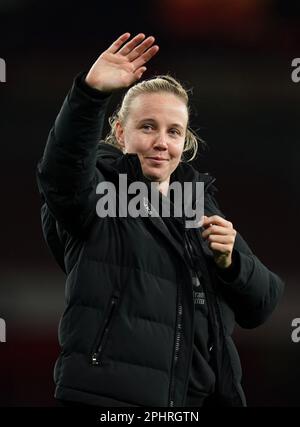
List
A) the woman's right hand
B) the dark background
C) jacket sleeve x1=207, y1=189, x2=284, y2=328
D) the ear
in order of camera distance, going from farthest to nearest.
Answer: the dark background → the ear → jacket sleeve x1=207, y1=189, x2=284, y2=328 → the woman's right hand

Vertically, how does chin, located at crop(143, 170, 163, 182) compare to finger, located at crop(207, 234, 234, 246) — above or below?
above

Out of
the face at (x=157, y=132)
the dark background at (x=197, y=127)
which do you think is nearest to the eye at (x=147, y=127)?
the face at (x=157, y=132)

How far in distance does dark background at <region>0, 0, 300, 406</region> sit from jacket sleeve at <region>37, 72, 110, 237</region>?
3.06 ft

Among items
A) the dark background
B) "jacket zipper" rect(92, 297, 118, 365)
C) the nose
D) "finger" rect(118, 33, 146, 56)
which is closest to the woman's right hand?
"finger" rect(118, 33, 146, 56)

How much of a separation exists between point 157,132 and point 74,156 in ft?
0.74

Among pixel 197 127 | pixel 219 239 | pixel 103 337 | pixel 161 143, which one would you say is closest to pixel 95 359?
pixel 103 337

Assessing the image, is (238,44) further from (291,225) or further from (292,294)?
(292,294)

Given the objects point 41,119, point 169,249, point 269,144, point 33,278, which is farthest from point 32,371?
point 169,249

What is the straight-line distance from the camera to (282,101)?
220cm

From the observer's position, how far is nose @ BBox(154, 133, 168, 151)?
4.18 ft

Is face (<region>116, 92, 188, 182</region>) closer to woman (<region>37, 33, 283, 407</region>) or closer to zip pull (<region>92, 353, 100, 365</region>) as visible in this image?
woman (<region>37, 33, 283, 407</region>)

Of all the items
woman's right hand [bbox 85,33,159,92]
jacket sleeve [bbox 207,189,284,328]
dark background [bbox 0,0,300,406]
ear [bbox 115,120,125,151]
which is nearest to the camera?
woman's right hand [bbox 85,33,159,92]

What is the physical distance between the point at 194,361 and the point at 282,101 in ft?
3.84

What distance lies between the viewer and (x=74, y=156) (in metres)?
1.10
